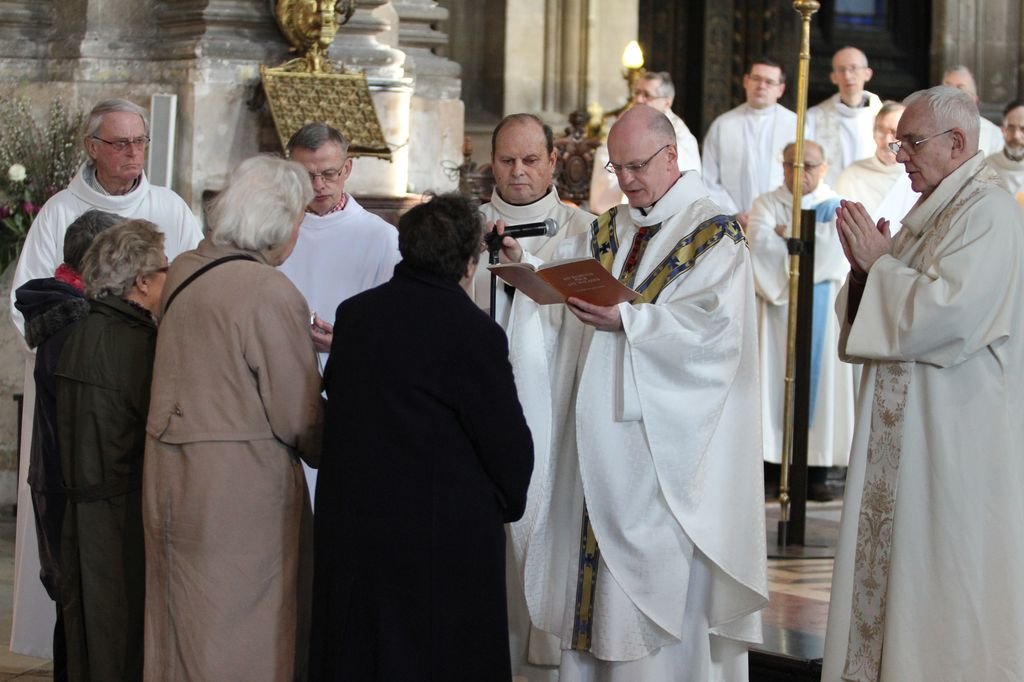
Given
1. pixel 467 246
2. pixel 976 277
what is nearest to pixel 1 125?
pixel 467 246

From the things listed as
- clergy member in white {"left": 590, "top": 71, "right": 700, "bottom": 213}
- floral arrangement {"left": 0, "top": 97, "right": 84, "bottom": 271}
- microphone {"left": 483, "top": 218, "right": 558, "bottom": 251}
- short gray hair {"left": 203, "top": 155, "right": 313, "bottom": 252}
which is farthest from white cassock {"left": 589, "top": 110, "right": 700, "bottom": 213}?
short gray hair {"left": 203, "top": 155, "right": 313, "bottom": 252}

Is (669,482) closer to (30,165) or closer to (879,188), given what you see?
(30,165)

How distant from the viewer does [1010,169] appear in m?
9.89

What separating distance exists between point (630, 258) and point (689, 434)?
54cm

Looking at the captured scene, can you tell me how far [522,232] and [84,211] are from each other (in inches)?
75.4

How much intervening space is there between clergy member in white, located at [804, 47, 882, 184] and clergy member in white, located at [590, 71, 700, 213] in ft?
3.37

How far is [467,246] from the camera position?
3.87m

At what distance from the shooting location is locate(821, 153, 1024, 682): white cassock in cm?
441

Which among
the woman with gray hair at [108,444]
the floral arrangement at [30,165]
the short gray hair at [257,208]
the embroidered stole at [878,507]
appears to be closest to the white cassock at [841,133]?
the floral arrangement at [30,165]

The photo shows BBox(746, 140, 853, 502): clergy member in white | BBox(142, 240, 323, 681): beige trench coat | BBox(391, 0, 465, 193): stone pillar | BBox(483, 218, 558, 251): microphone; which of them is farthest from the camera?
BBox(746, 140, 853, 502): clergy member in white

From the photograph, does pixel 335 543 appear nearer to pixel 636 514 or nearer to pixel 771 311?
pixel 636 514

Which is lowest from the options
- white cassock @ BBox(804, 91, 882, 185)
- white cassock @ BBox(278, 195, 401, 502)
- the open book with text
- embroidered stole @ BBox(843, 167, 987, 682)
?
embroidered stole @ BBox(843, 167, 987, 682)

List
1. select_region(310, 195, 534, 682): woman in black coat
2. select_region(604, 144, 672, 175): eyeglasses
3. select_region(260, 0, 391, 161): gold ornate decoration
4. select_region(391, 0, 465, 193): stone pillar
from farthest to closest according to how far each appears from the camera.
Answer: select_region(391, 0, 465, 193): stone pillar → select_region(260, 0, 391, 161): gold ornate decoration → select_region(604, 144, 672, 175): eyeglasses → select_region(310, 195, 534, 682): woman in black coat

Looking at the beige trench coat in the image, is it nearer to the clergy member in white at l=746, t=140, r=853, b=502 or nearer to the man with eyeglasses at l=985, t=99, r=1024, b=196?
the clergy member in white at l=746, t=140, r=853, b=502
